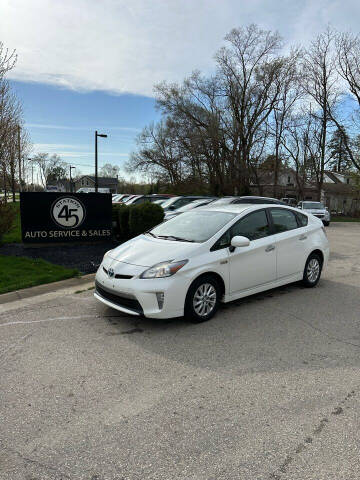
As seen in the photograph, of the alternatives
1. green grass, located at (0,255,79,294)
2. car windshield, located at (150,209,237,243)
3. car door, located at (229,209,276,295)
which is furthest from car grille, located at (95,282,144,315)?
green grass, located at (0,255,79,294)

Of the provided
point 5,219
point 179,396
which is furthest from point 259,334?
point 5,219

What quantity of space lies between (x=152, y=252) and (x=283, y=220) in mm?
2457

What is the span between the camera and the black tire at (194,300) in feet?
14.6

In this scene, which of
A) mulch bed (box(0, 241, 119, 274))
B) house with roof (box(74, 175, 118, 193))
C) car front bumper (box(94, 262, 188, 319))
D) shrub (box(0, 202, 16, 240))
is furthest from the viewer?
house with roof (box(74, 175, 118, 193))

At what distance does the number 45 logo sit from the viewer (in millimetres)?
10094

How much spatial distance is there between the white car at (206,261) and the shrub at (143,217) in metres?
4.51

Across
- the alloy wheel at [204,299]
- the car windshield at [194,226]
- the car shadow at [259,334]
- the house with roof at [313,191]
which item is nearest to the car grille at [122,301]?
the car shadow at [259,334]

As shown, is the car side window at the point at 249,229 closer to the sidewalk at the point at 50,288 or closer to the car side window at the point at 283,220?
the car side window at the point at 283,220

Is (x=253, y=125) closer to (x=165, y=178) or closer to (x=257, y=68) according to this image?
(x=257, y=68)

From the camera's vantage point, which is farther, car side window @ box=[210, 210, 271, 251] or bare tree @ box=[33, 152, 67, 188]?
bare tree @ box=[33, 152, 67, 188]

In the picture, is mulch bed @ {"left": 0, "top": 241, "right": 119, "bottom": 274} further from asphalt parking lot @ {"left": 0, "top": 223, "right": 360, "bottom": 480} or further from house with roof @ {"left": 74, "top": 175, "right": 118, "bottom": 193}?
house with roof @ {"left": 74, "top": 175, "right": 118, "bottom": 193}

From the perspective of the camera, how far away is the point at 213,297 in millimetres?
4738

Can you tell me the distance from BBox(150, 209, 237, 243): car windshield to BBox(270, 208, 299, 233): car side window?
0.84 metres

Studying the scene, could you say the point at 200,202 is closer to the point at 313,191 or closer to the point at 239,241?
the point at 239,241
